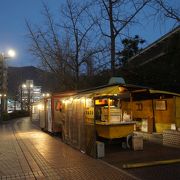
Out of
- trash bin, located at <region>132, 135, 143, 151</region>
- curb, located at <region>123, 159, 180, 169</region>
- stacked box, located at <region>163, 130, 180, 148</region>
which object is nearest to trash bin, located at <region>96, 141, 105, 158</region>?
trash bin, located at <region>132, 135, 143, 151</region>

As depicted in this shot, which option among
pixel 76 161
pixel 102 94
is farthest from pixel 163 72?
pixel 76 161

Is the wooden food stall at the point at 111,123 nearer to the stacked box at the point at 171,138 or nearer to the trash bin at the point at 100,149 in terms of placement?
the stacked box at the point at 171,138

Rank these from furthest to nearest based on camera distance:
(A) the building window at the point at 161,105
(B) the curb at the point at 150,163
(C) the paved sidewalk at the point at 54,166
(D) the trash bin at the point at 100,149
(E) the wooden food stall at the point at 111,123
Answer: (A) the building window at the point at 161,105
(E) the wooden food stall at the point at 111,123
(D) the trash bin at the point at 100,149
(B) the curb at the point at 150,163
(C) the paved sidewalk at the point at 54,166

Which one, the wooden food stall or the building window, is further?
the building window

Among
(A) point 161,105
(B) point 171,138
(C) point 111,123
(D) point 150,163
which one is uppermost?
(A) point 161,105

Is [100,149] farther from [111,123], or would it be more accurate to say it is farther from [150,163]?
[150,163]

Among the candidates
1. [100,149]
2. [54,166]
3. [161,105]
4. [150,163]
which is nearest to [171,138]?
[161,105]

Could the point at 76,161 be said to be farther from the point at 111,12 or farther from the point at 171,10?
the point at 111,12

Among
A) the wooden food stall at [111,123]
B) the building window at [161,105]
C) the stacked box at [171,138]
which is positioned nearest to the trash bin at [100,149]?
the wooden food stall at [111,123]

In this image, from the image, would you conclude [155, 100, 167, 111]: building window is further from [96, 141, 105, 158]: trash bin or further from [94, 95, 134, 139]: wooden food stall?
[96, 141, 105, 158]: trash bin

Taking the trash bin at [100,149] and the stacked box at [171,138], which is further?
the stacked box at [171,138]

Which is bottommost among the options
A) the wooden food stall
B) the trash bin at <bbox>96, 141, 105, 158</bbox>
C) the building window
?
the trash bin at <bbox>96, 141, 105, 158</bbox>

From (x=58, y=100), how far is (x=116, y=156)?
36.0 ft

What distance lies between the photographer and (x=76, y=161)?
12906 mm
